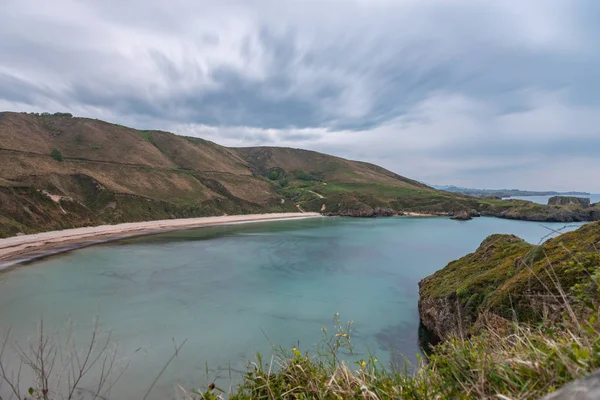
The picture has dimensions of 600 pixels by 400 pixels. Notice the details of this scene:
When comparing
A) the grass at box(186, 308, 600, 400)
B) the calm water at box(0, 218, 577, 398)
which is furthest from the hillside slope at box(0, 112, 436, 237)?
the grass at box(186, 308, 600, 400)

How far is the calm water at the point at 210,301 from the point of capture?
14.1 m

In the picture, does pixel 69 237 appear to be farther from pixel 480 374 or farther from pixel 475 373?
pixel 480 374

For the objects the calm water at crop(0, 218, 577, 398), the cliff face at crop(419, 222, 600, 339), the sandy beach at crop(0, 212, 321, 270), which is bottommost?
the calm water at crop(0, 218, 577, 398)

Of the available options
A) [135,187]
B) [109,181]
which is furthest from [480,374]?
[135,187]

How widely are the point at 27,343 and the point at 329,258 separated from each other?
97.5 ft

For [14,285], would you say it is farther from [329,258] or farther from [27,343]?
[329,258]

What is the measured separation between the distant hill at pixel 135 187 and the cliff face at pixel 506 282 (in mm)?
52904

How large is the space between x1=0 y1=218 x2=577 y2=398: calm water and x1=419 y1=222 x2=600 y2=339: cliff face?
2.35 m

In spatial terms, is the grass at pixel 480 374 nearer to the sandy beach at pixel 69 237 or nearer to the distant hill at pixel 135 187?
the sandy beach at pixel 69 237

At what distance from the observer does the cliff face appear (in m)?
8.72

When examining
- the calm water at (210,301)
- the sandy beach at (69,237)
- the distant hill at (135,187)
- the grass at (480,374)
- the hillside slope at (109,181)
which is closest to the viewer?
the grass at (480,374)

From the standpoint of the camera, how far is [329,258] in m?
38.7

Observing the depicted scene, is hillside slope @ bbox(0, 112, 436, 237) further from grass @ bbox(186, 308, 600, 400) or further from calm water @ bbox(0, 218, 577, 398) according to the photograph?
grass @ bbox(186, 308, 600, 400)

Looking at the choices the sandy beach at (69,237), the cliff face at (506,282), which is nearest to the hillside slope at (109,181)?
the sandy beach at (69,237)
